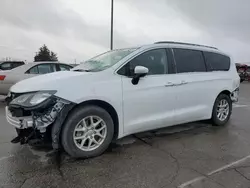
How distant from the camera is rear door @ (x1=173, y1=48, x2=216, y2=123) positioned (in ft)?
16.4

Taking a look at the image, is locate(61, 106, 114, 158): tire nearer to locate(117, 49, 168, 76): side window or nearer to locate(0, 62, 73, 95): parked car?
locate(117, 49, 168, 76): side window

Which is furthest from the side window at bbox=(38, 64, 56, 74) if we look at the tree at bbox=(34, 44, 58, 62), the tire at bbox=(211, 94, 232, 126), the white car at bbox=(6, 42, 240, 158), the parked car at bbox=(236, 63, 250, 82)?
the tree at bbox=(34, 44, 58, 62)

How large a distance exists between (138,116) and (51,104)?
1506mm

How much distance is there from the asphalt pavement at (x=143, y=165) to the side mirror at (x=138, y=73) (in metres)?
1.16

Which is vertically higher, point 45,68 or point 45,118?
point 45,68

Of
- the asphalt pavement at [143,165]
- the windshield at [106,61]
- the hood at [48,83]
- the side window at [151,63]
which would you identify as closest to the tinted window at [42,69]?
the asphalt pavement at [143,165]

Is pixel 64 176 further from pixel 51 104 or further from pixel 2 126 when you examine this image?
pixel 2 126

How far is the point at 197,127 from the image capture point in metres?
5.84

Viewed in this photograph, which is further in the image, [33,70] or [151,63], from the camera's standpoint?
[33,70]

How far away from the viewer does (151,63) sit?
4656 millimetres

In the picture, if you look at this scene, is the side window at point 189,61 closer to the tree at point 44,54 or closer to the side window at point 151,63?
the side window at point 151,63

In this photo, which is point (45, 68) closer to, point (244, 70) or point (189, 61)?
point (189, 61)

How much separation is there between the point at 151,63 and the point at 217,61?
7.03 ft

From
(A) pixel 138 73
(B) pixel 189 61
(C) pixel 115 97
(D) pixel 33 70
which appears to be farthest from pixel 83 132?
(D) pixel 33 70
